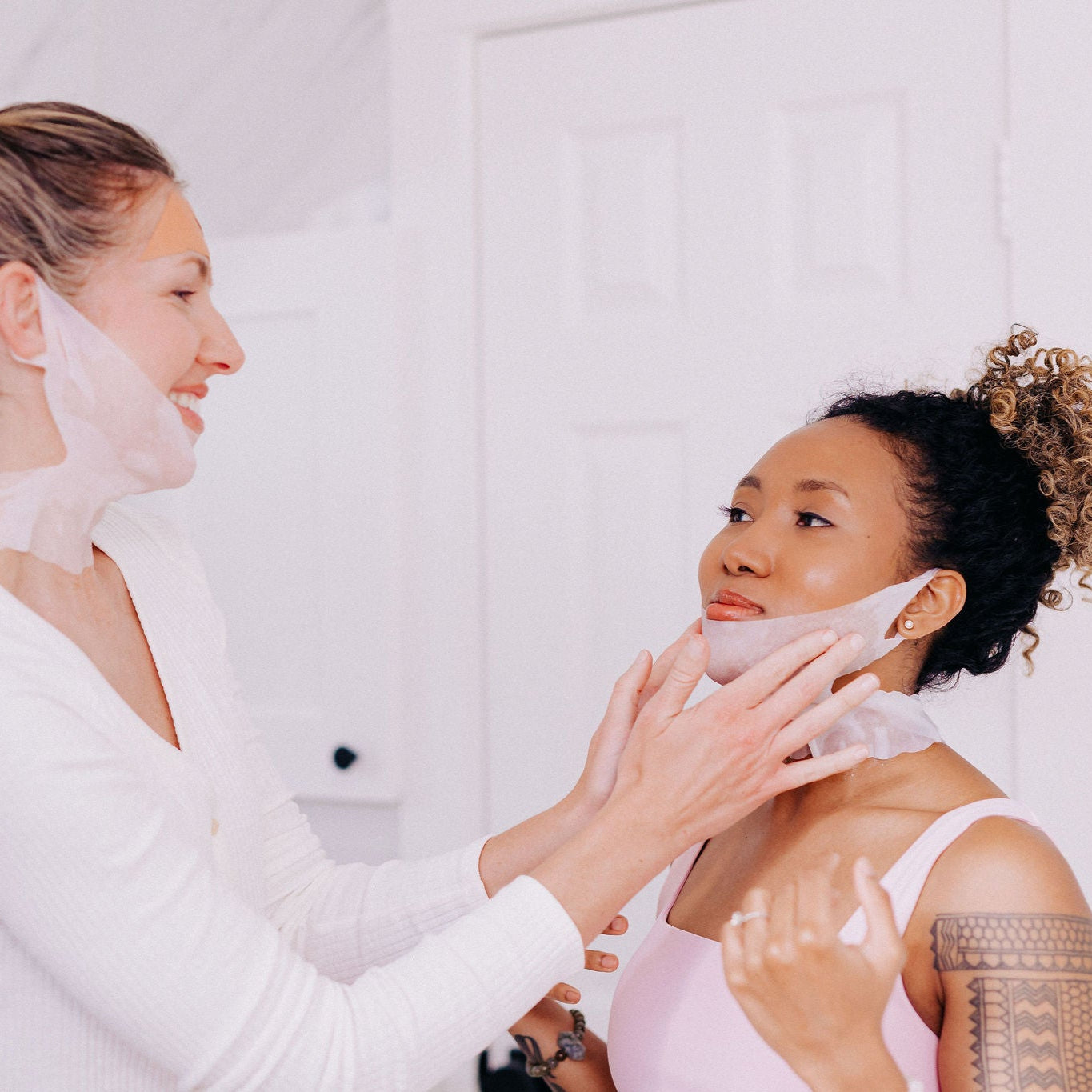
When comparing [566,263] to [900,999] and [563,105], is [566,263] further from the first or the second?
[900,999]

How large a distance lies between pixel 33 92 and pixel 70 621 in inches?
51.3

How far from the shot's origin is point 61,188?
2.97 feet

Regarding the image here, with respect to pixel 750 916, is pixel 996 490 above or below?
above

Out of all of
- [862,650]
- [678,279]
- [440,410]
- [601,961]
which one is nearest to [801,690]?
[862,650]

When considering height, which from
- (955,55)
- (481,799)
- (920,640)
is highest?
(955,55)

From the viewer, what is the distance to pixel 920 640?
1124mm

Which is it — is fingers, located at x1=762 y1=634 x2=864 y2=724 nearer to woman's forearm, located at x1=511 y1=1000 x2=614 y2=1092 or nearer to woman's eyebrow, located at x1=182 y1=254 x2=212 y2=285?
woman's forearm, located at x1=511 y1=1000 x2=614 y2=1092

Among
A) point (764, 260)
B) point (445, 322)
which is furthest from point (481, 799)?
point (764, 260)

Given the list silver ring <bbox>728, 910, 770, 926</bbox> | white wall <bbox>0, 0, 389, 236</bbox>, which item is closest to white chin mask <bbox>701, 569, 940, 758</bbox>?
silver ring <bbox>728, 910, 770, 926</bbox>

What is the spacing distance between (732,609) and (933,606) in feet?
0.62

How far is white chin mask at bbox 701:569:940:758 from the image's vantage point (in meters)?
1.03

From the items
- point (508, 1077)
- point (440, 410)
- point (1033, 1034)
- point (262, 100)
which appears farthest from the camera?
point (262, 100)

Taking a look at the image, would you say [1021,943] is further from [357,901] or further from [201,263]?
[201,263]

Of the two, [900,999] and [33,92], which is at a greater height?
[33,92]
